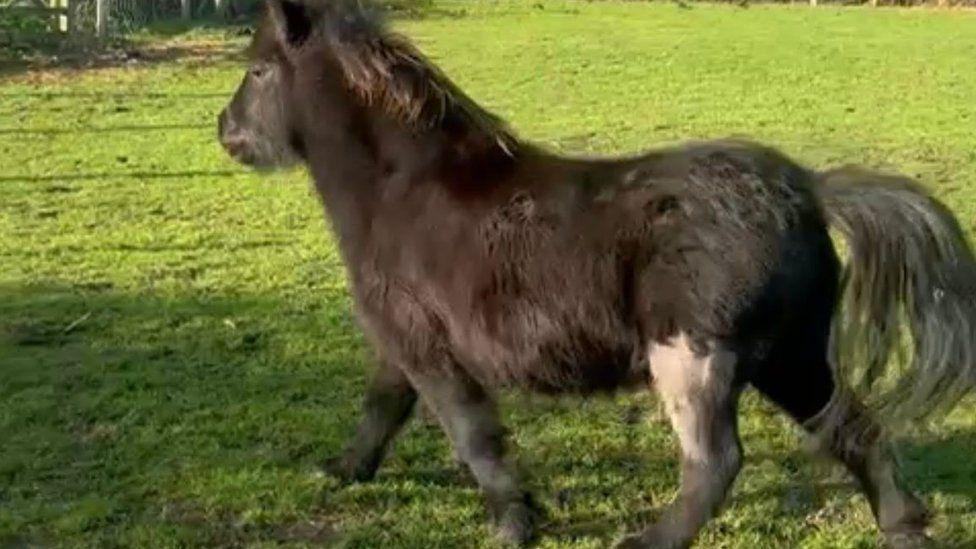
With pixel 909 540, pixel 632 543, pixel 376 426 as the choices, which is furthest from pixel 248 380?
pixel 909 540

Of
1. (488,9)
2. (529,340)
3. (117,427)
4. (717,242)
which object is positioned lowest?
A: (488,9)

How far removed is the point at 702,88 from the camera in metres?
20.9

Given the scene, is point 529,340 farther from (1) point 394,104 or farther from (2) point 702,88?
(2) point 702,88

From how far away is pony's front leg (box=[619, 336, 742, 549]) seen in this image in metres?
4.59

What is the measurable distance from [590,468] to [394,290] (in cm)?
132

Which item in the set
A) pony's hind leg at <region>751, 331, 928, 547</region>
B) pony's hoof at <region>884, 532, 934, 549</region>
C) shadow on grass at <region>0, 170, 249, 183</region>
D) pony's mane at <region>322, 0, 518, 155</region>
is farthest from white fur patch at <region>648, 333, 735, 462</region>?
shadow on grass at <region>0, 170, 249, 183</region>

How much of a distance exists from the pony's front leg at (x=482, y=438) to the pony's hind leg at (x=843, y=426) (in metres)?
0.89

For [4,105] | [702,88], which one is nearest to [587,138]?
[702,88]

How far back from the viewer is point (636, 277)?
15.3 feet

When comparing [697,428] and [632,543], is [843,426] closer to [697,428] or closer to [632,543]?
[697,428]

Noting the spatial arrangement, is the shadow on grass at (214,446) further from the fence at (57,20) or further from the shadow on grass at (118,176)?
the fence at (57,20)

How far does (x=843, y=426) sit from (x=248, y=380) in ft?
10.2

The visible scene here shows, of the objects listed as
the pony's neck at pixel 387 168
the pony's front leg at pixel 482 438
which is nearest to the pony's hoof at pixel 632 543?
the pony's front leg at pixel 482 438

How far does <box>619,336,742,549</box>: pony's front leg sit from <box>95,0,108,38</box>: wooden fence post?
68.8ft
